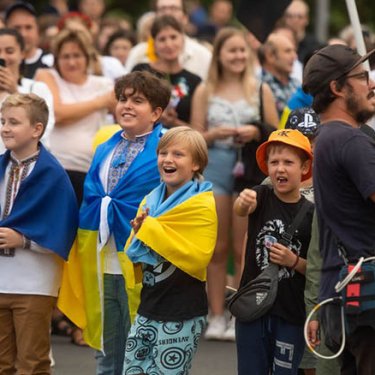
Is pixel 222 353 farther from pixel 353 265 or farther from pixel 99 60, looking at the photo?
pixel 353 265

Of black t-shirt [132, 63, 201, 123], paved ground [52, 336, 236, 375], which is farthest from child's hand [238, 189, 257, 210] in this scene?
black t-shirt [132, 63, 201, 123]

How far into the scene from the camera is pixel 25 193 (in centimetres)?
751

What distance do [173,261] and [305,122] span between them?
1115mm

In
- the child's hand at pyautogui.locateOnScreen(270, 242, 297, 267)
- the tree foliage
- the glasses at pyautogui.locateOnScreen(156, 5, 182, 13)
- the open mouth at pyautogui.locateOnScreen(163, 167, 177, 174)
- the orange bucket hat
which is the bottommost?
the child's hand at pyautogui.locateOnScreen(270, 242, 297, 267)

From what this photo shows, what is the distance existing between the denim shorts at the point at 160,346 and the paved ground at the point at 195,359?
1984mm

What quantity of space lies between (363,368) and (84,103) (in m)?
4.80

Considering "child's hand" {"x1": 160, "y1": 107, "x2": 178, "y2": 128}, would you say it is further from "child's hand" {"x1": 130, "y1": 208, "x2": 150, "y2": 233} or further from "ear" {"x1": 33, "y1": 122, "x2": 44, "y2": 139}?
"child's hand" {"x1": 130, "y1": 208, "x2": 150, "y2": 233}

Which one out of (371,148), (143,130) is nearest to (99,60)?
(143,130)

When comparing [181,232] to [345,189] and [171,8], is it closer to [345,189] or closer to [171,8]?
[345,189]

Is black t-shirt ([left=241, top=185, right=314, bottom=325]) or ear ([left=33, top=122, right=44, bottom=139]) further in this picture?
ear ([left=33, top=122, right=44, bottom=139])

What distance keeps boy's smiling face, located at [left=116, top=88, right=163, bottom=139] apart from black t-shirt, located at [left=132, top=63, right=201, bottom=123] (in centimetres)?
274

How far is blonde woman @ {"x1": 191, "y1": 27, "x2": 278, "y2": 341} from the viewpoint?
33.2 ft

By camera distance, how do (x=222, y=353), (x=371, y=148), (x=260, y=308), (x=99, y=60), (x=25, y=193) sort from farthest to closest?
(x=99, y=60) → (x=222, y=353) → (x=25, y=193) → (x=260, y=308) → (x=371, y=148)

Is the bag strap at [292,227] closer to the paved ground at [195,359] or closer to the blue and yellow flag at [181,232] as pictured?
the blue and yellow flag at [181,232]
